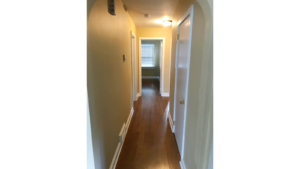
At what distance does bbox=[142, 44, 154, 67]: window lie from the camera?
7746 mm

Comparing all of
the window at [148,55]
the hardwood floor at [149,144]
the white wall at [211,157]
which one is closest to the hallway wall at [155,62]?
the window at [148,55]

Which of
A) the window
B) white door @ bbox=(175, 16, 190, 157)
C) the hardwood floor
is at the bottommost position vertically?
the hardwood floor

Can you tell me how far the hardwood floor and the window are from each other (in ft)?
15.9

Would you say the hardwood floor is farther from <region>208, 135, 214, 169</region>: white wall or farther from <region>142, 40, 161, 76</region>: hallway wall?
<region>142, 40, 161, 76</region>: hallway wall

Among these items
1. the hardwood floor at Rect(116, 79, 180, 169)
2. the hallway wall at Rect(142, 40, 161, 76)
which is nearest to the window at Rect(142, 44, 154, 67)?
the hallway wall at Rect(142, 40, 161, 76)

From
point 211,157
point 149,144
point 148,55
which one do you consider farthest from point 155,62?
point 211,157

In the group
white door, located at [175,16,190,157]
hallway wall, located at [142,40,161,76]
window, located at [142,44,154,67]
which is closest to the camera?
white door, located at [175,16,190,157]

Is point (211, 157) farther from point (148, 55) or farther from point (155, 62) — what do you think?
point (148, 55)

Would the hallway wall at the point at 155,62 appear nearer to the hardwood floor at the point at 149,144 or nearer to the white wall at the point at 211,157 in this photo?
the hardwood floor at the point at 149,144

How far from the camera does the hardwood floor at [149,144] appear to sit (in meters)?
1.87
